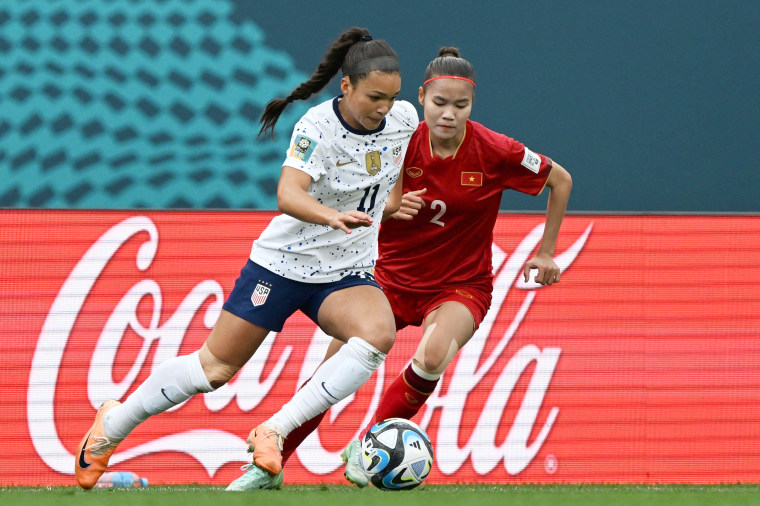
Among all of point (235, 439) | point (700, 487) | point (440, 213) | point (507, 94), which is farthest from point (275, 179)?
point (700, 487)

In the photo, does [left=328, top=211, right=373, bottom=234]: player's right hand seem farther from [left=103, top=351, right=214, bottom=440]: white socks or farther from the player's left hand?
the player's left hand

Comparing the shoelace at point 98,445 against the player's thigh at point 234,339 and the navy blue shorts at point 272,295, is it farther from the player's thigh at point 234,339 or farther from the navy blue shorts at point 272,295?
the navy blue shorts at point 272,295

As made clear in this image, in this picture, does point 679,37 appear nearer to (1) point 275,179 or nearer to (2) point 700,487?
(1) point 275,179

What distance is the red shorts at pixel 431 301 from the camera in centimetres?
475

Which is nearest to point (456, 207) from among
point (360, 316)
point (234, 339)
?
point (360, 316)

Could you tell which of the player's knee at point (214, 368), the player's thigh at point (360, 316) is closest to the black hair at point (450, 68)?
the player's thigh at point (360, 316)

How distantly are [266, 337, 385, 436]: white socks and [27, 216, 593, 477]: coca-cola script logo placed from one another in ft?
5.27

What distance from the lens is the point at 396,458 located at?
400cm

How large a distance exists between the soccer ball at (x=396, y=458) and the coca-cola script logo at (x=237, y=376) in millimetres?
1547

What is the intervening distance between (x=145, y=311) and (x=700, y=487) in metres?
2.76

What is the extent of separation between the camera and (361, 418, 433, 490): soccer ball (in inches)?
158

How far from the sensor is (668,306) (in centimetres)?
582

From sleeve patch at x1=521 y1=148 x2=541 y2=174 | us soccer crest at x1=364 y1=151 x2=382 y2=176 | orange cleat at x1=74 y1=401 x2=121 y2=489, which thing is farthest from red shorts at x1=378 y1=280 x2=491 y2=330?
orange cleat at x1=74 y1=401 x2=121 y2=489

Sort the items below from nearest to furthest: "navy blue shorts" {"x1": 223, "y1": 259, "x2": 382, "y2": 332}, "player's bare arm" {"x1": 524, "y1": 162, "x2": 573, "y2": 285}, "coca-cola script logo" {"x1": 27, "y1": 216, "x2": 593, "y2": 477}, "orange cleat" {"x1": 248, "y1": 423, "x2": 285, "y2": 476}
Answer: "orange cleat" {"x1": 248, "y1": 423, "x2": 285, "y2": 476} → "navy blue shorts" {"x1": 223, "y1": 259, "x2": 382, "y2": 332} → "player's bare arm" {"x1": 524, "y1": 162, "x2": 573, "y2": 285} → "coca-cola script logo" {"x1": 27, "y1": 216, "x2": 593, "y2": 477}
